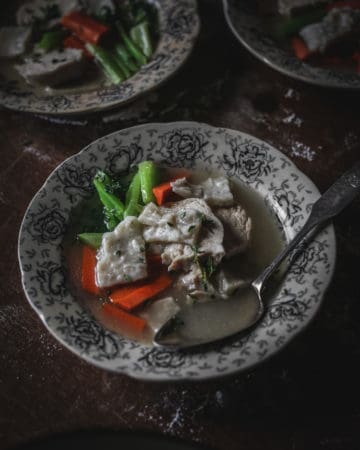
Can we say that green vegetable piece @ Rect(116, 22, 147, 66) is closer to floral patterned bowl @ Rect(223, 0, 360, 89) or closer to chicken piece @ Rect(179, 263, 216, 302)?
floral patterned bowl @ Rect(223, 0, 360, 89)

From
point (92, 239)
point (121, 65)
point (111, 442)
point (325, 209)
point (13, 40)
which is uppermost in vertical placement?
point (13, 40)

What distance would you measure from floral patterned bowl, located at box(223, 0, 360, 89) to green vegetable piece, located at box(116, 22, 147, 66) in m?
0.66

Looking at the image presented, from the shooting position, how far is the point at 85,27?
399cm

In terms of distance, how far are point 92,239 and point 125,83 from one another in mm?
1320

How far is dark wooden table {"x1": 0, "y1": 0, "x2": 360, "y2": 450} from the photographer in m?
2.36

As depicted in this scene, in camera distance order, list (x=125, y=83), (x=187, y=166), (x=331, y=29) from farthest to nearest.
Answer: (x=331, y=29), (x=125, y=83), (x=187, y=166)

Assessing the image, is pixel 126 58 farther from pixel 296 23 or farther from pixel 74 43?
pixel 296 23

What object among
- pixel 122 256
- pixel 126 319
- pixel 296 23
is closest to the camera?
pixel 126 319

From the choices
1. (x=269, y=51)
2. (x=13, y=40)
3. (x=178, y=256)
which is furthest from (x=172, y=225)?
(x=13, y=40)

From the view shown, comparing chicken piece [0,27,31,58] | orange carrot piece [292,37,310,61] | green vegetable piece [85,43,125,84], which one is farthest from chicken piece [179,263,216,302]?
chicken piece [0,27,31,58]

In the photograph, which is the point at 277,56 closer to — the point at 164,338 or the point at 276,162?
the point at 276,162

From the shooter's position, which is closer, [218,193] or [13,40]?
[218,193]

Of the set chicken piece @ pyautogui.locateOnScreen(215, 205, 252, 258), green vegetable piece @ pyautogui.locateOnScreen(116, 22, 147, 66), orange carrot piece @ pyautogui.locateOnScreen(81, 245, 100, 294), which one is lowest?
orange carrot piece @ pyautogui.locateOnScreen(81, 245, 100, 294)

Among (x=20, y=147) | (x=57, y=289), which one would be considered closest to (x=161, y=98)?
(x=20, y=147)
